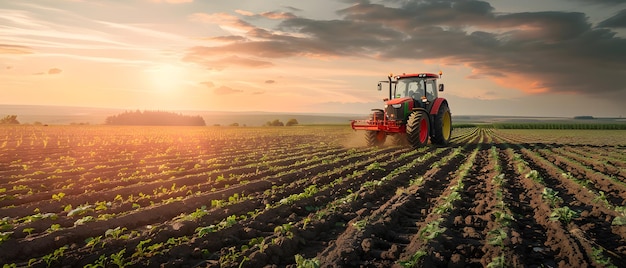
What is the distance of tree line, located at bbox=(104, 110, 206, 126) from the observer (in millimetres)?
74062

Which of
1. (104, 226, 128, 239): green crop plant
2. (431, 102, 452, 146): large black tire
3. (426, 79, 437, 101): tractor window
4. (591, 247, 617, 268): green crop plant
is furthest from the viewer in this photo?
(426, 79, 437, 101): tractor window

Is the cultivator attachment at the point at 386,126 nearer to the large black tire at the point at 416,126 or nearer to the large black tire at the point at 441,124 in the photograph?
Result: the large black tire at the point at 416,126

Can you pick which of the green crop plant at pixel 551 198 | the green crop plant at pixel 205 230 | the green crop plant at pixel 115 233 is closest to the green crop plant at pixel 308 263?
the green crop plant at pixel 205 230

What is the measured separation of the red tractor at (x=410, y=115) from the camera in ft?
55.4

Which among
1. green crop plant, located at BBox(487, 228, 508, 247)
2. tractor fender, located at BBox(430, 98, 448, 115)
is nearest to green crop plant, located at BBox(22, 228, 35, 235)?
green crop plant, located at BBox(487, 228, 508, 247)

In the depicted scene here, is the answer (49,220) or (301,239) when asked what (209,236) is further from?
(49,220)

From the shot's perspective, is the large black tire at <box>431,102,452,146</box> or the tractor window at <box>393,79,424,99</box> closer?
the large black tire at <box>431,102,452,146</box>

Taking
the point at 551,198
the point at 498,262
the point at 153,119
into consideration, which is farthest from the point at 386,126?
the point at 153,119

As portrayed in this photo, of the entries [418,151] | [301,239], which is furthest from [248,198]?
[418,151]

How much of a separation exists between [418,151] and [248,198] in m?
10.4

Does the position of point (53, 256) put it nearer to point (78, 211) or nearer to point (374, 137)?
point (78, 211)

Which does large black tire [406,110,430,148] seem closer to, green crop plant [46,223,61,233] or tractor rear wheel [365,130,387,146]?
tractor rear wheel [365,130,387,146]

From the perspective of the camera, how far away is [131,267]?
457cm

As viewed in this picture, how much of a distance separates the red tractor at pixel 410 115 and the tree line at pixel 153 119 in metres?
65.2
